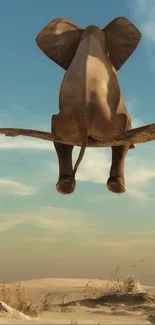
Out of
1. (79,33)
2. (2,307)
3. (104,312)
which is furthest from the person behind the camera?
(79,33)

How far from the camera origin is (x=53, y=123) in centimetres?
761

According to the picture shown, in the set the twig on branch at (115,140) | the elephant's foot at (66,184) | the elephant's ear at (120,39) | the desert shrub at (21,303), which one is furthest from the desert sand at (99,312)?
the elephant's ear at (120,39)

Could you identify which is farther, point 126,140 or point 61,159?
point 61,159

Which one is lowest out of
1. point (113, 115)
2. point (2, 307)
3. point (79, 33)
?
point (2, 307)

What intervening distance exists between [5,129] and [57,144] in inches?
29.4

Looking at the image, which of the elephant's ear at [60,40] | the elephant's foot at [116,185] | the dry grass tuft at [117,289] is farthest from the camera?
the dry grass tuft at [117,289]

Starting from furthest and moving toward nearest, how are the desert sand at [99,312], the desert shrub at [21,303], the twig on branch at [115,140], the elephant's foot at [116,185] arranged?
the elephant's foot at [116,185], the twig on branch at [115,140], the desert shrub at [21,303], the desert sand at [99,312]

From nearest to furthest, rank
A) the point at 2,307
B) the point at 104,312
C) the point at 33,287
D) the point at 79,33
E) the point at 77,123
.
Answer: the point at 2,307
the point at 77,123
the point at 104,312
the point at 79,33
the point at 33,287

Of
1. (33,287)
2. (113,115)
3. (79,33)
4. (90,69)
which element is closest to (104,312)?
(113,115)

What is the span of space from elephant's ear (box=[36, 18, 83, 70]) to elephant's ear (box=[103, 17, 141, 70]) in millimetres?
453

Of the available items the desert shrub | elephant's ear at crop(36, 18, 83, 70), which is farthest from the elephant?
the desert shrub

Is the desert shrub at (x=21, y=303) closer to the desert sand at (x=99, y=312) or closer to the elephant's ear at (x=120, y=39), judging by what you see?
the desert sand at (x=99, y=312)

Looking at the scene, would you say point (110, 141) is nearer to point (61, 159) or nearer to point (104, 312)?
point (61, 159)

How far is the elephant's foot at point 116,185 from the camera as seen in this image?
785 cm
